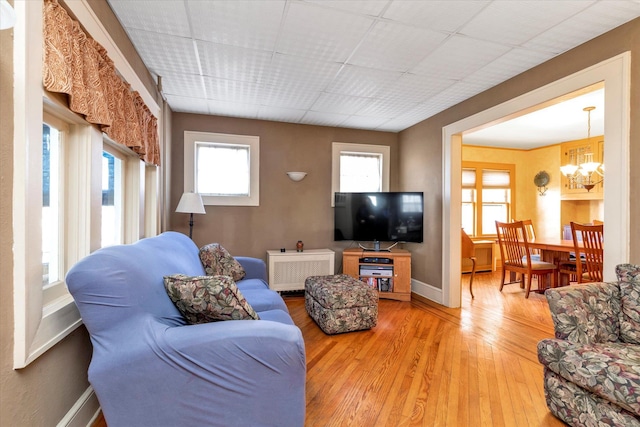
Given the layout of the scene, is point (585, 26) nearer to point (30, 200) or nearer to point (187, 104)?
point (30, 200)

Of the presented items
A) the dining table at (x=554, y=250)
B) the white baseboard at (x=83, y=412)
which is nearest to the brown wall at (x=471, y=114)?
the dining table at (x=554, y=250)

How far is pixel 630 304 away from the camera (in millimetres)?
1812

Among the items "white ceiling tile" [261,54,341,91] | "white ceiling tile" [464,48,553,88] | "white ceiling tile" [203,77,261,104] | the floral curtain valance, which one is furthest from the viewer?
"white ceiling tile" [203,77,261,104]

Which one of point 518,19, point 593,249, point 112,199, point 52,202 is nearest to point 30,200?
point 52,202

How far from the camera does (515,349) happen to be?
8.68 feet

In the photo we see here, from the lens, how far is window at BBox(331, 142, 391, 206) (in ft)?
15.4

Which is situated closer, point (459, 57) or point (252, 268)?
point (459, 57)

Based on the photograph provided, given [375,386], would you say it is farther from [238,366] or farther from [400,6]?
[400,6]

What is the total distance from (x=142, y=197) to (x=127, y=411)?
Answer: 6.41ft

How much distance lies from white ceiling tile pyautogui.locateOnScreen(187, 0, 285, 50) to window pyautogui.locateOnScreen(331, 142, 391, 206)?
2.40 meters

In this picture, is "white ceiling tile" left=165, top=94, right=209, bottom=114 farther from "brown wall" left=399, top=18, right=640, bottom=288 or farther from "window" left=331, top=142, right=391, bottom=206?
"brown wall" left=399, top=18, right=640, bottom=288

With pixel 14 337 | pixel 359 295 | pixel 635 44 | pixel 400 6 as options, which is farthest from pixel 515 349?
pixel 14 337

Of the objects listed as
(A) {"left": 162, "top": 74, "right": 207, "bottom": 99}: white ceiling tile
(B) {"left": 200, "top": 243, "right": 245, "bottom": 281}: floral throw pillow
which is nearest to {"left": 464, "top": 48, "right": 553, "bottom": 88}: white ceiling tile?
(A) {"left": 162, "top": 74, "right": 207, "bottom": 99}: white ceiling tile

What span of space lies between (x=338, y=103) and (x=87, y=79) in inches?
104
